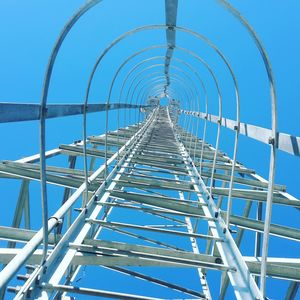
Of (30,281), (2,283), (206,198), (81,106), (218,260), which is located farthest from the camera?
(206,198)

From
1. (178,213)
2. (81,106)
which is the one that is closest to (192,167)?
(178,213)

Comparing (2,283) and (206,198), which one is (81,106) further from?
(2,283)

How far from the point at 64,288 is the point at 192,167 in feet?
14.9

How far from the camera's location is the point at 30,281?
7.51ft

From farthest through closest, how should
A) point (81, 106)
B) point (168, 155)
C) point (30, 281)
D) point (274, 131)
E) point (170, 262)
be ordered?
1. point (168, 155)
2. point (81, 106)
3. point (170, 262)
4. point (274, 131)
5. point (30, 281)

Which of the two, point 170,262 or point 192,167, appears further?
point 192,167

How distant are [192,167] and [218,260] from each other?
3588 millimetres

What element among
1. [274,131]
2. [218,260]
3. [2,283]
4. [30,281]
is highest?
[274,131]

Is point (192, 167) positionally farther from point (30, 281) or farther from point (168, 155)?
point (30, 281)

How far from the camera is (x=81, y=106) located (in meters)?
4.02

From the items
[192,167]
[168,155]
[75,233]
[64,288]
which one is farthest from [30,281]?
[168,155]

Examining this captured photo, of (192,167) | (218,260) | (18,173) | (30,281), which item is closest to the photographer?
(30,281)

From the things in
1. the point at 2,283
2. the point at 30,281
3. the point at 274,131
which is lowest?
the point at 30,281

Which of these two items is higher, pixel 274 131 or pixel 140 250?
pixel 274 131
